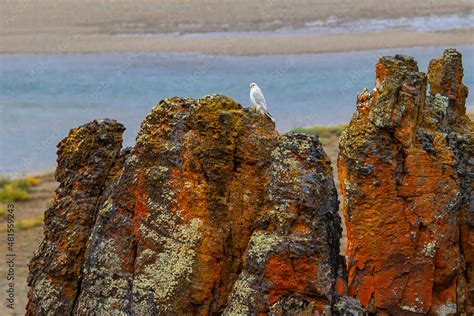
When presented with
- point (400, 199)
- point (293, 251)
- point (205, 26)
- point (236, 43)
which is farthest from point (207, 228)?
point (205, 26)

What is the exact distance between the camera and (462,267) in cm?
1933

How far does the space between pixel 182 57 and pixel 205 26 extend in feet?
23.0

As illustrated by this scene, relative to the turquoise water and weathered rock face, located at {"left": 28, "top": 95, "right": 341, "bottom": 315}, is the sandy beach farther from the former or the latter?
weathered rock face, located at {"left": 28, "top": 95, "right": 341, "bottom": 315}

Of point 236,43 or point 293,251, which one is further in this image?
point 236,43

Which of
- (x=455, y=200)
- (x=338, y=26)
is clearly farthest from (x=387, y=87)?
(x=338, y=26)

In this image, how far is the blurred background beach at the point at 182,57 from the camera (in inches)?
2201

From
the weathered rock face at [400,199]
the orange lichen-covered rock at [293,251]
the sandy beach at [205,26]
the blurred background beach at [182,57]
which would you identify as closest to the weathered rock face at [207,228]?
the orange lichen-covered rock at [293,251]

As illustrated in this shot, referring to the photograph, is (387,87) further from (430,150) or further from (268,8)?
(268,8)

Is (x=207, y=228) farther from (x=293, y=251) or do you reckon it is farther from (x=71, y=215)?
(x=71, y=215)

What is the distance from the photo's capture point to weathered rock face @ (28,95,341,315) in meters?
16.1

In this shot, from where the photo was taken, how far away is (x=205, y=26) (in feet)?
252

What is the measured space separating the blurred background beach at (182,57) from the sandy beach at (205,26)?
10cm

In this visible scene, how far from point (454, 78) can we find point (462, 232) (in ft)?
12.7

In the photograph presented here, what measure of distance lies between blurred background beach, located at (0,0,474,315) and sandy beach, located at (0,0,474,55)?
0.32ft
